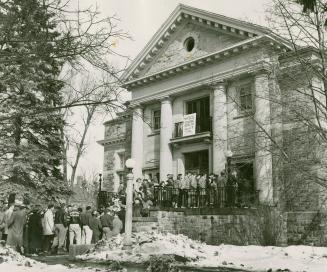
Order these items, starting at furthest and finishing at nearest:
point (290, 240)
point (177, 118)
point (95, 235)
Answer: point (177, 118) < point (290, 240) < point (95, 235)

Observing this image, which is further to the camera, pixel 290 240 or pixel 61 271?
pixel 290 240

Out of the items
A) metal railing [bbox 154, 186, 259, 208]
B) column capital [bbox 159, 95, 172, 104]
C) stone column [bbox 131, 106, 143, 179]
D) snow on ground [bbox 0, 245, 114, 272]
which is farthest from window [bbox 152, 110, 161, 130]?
snow on ground [bbox 0, 245, 114, 272]

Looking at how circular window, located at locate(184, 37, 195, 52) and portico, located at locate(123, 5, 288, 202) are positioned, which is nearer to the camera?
portico, located at locate(123, 5, 288, 202)

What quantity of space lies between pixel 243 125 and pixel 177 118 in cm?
484

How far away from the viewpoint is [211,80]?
24.7 metres

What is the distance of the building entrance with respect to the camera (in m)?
25.5

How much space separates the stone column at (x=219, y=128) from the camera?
2336 centimetres

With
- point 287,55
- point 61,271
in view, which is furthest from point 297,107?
point 61,271

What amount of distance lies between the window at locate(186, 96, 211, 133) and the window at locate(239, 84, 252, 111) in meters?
2.33

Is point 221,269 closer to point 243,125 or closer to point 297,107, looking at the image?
point 297,107

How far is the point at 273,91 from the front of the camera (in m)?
20.7

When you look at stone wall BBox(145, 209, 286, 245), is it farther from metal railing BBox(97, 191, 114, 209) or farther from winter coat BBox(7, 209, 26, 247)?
metal railing BBox(97, 191, 114, 209)

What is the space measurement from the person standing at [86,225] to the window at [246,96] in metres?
10.3

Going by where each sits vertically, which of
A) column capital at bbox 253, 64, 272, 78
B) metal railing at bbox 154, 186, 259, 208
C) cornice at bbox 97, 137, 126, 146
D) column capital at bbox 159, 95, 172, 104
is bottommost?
metal railing at bbox 154, 186, 259, 208
